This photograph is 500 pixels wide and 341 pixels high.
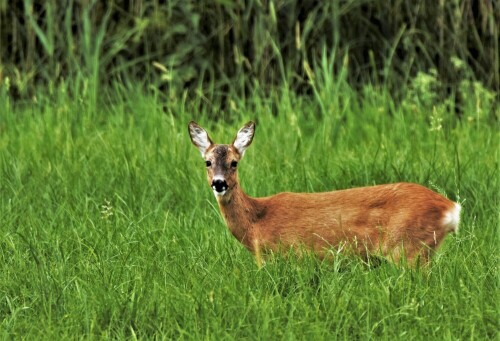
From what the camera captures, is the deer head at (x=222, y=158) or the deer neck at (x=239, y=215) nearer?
the deer head at (x=222, y=158)

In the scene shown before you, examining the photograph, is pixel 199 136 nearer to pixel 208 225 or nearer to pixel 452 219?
pixel 208 225

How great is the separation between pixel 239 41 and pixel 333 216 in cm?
373

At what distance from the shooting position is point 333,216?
5039 mm

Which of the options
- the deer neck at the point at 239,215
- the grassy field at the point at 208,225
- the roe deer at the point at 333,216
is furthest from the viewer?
the deer neck at the point at 239,215

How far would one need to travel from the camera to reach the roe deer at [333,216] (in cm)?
488

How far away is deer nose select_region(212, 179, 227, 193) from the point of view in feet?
16.1

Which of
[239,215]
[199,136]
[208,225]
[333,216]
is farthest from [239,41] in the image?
[333,216]

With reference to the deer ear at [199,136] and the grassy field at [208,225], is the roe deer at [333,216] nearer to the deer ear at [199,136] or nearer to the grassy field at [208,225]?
the deer ear at [199,136]

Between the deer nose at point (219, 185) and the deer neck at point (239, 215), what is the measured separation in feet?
0.57

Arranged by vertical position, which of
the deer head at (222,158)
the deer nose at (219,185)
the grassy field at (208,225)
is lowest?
the grassy field at (208,225)

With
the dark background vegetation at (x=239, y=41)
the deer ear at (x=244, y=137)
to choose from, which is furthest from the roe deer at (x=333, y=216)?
the dark background vegetation at (x=239, y=41)

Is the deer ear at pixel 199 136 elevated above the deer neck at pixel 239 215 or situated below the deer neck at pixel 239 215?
above

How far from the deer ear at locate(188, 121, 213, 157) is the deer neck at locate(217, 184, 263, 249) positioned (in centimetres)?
23

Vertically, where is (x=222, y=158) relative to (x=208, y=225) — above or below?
above
